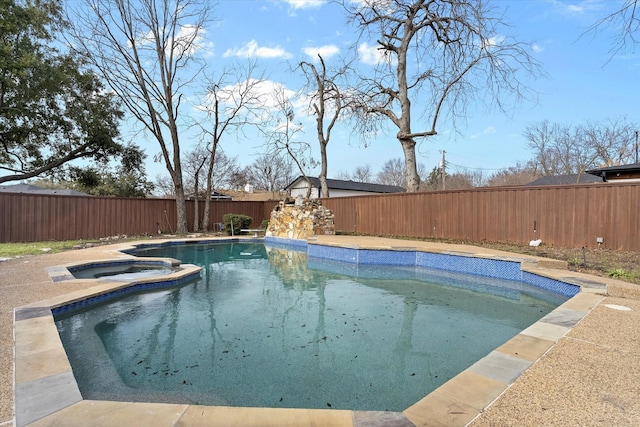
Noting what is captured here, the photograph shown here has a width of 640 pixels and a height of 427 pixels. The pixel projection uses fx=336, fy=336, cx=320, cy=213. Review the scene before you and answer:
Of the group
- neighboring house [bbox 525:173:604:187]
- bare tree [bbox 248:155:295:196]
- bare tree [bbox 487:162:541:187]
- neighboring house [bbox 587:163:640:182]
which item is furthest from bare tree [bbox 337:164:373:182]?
neighboring house [bbox 587:163:640:182]

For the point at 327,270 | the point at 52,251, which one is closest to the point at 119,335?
the point at 327,270

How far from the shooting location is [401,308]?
4418 millimetres

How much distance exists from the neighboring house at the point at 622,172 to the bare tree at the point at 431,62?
199 inches

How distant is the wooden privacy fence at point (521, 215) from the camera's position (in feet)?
22.9

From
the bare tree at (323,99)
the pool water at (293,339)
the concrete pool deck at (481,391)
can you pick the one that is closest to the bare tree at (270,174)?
the bare tree at (323,99)

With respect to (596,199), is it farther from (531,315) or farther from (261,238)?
(261,238)

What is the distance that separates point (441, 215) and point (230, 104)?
38.6ft

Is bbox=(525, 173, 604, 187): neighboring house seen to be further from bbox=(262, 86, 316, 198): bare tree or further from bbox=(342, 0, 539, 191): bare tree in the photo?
bbox=(262, 86, 316, 198): bare tree

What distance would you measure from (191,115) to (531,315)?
53.8 feet

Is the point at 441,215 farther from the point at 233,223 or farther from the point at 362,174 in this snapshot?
the point at 362,174

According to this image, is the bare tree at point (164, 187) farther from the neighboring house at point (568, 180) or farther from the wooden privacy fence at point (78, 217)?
the neighboring house at point (568, 180)

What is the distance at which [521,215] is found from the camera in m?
8.48

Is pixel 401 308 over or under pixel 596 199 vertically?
under

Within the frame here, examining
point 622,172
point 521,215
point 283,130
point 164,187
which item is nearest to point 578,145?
point 622,172
